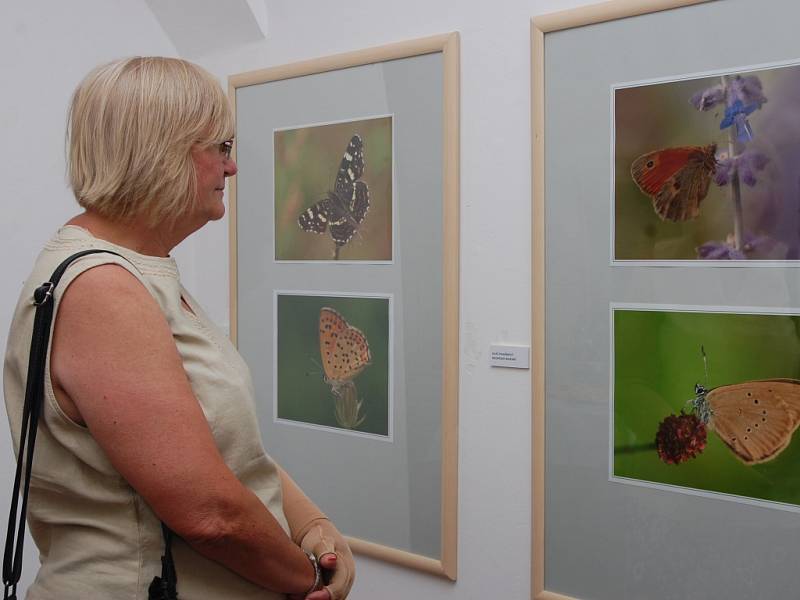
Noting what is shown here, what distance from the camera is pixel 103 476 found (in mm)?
764

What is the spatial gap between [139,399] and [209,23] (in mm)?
1453

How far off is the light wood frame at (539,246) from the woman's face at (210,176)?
69cm

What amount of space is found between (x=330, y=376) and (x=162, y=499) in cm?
100

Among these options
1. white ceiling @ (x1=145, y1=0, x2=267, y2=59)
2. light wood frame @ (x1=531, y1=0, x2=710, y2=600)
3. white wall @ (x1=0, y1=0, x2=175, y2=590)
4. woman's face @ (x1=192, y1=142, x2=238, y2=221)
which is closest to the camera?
woman's face @ (x1=192, y1=142, x2=238, y2=221)

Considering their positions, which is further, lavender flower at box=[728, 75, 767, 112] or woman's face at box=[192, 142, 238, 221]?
lavender flower at box=[728, 75, 767, 112]

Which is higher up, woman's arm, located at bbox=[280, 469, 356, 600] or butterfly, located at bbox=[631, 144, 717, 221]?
butterfly, located at bbox=[631, 144, 717, 221]

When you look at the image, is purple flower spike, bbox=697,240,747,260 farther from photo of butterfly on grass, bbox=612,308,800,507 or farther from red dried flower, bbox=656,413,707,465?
red dried flower, bbox=656,413,707,465

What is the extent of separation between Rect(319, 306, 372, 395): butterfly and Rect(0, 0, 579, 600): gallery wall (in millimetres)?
265

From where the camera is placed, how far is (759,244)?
1178 millimetres

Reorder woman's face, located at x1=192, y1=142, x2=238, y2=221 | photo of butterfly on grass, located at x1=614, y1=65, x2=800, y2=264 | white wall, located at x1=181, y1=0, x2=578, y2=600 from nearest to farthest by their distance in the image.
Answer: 1. woman's face, located at x1=192, y1=142, x2=238, y2=221
2. photo of butterfly on grass, located at x1=614, y1=65, x2=800, y2=264
3. white wall, located at x1=181, y1=0, x2=578, y2=600

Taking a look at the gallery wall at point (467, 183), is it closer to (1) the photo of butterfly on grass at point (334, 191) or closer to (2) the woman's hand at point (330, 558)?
(1) the photo of butterfly on grass at point (334, 191)

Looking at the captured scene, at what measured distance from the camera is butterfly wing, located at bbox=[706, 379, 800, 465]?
117 cm

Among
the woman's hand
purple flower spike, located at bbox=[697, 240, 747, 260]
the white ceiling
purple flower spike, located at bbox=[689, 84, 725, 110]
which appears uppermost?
the white ceiling

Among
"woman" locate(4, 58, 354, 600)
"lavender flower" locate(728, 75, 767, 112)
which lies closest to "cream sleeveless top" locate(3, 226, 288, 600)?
"woman" locate(4, 58, 354, 600)
